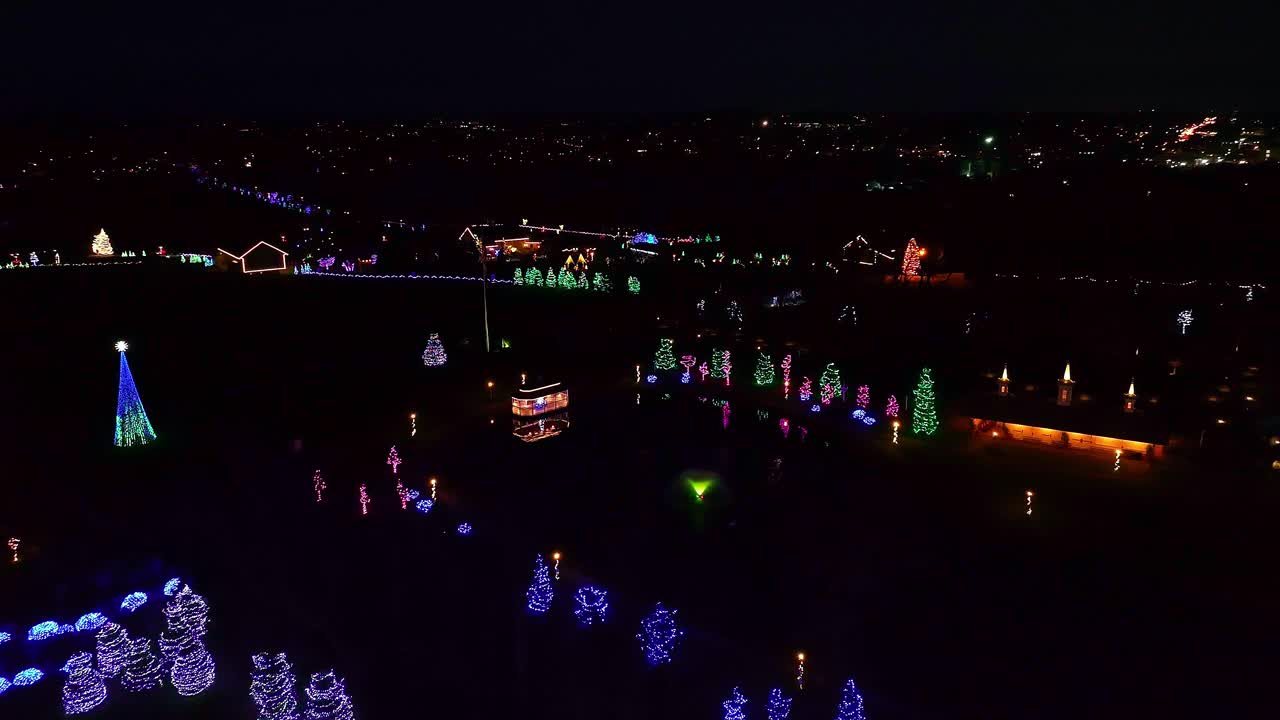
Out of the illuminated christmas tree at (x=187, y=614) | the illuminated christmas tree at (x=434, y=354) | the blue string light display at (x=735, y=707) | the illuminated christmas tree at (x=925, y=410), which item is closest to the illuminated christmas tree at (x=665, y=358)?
the illuminated christmas tree at (x=434, y=354)

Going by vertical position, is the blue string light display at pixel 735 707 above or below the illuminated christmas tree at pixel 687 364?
below

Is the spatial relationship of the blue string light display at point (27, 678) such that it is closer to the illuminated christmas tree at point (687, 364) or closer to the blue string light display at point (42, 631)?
the blue string light display at point (42, 631)

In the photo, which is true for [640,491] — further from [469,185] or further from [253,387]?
[469,185]

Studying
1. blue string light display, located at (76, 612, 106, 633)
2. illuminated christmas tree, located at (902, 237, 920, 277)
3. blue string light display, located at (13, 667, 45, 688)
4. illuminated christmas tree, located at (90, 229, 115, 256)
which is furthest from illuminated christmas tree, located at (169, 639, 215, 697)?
illuminated christmas tree, located at (902, 237, 920, 277)

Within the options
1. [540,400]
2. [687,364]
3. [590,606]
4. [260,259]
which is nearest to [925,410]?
[687,364]

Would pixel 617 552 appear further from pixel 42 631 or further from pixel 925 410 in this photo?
pixel 925 410
